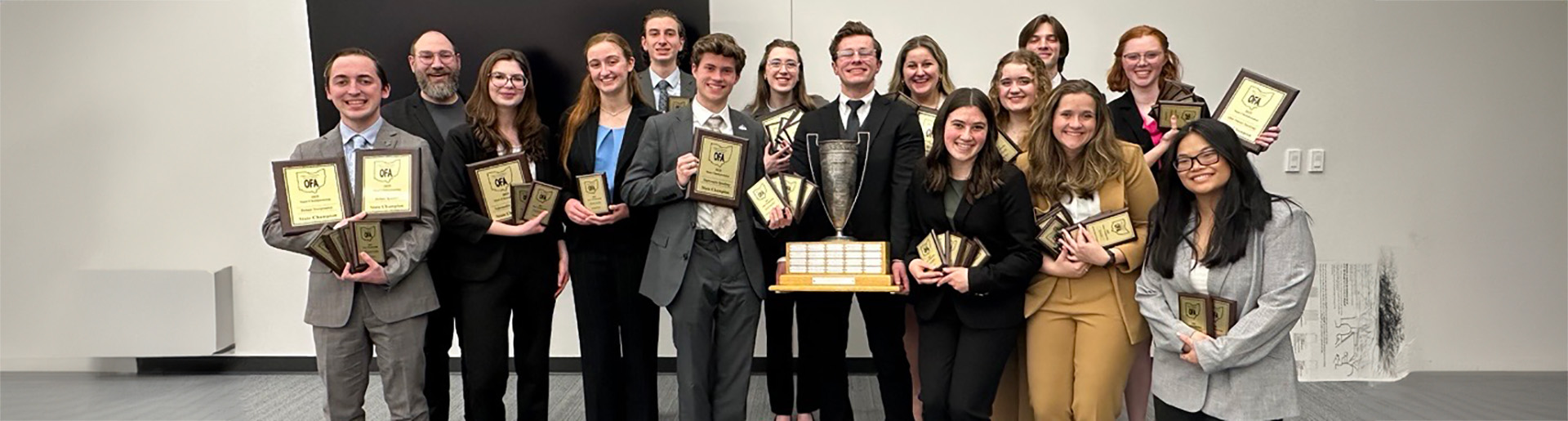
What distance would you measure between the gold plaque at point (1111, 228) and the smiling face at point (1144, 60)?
95cm

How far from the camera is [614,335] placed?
3.41 m

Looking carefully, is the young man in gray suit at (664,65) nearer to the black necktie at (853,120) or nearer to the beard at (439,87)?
the beard at (439,87)

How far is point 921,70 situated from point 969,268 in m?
0.96

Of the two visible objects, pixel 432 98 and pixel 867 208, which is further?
pixel 432 98

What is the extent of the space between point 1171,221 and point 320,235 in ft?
8.46

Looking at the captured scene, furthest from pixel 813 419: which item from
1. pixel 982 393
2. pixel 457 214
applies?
pixel 457 214

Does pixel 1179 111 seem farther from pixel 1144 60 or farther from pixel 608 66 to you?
pixel 608 66

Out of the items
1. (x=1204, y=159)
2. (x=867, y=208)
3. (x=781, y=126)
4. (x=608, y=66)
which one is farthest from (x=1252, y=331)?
(x=608, y=66)

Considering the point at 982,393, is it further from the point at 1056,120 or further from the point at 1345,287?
the point at 1345,287

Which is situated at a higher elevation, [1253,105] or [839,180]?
[1253,105]

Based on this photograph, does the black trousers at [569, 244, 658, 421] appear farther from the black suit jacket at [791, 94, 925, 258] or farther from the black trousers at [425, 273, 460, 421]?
the black suit jacket at [791, 94, 925, 258]

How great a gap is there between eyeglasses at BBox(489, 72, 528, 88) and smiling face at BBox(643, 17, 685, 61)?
0.83m

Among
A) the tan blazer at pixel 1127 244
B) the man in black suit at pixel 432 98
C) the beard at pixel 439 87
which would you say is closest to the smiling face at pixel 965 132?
the tan blazer at pixel 1127 244

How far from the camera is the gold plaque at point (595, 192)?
313 cm
